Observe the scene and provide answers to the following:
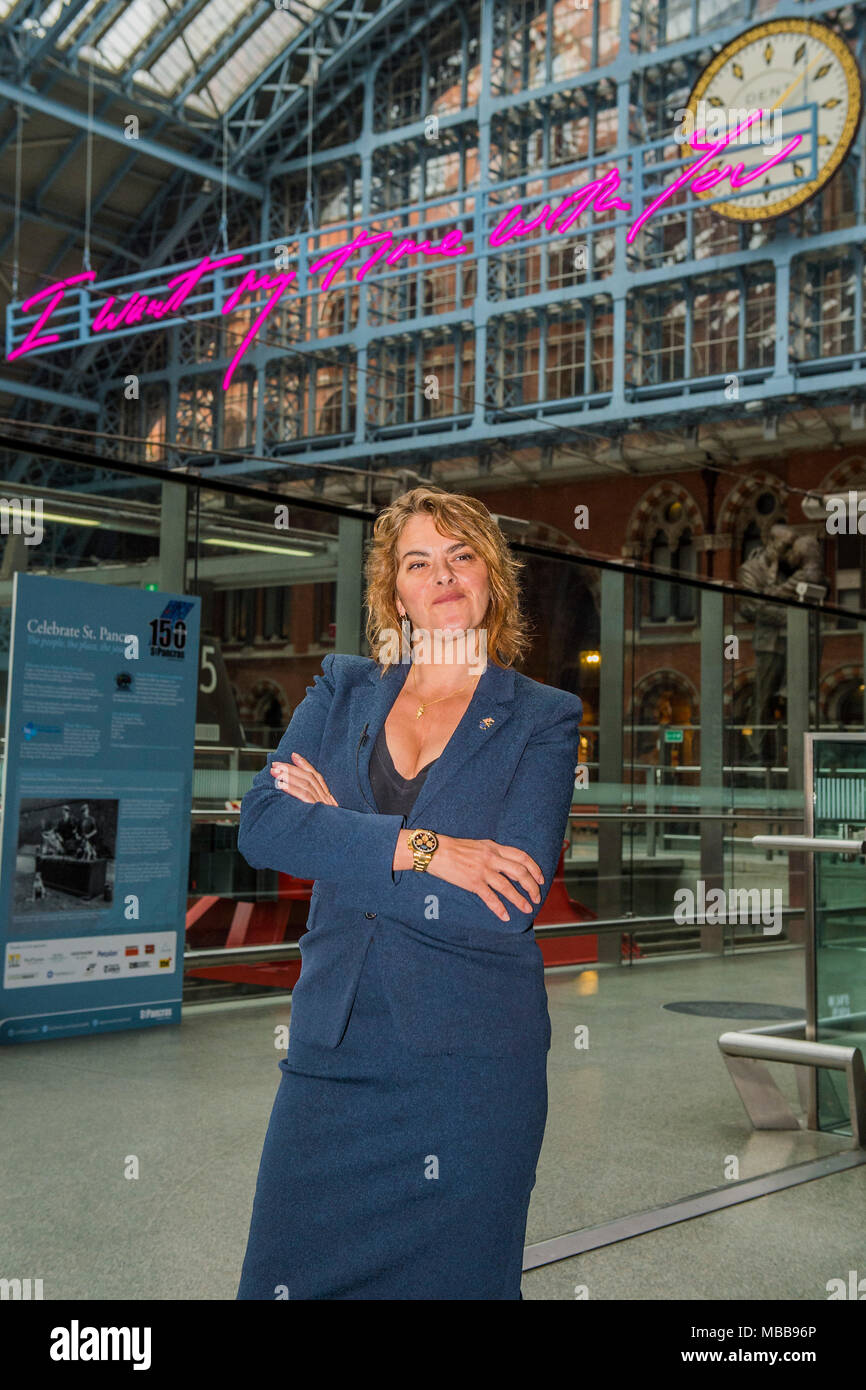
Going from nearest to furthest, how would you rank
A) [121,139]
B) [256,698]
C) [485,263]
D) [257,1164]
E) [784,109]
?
[257,1164]
[256,698]
[784,109]
[485,263]
[121,139]

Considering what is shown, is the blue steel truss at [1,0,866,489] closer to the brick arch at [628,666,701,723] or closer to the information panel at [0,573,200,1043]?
the brick arch at [628,666,701,723]

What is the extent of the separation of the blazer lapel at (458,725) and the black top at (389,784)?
0.01 m

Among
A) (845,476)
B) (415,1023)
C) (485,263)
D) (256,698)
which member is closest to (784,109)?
(845,476)

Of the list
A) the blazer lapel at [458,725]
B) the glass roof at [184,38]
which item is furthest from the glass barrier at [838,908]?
the glass roof at [184,38]

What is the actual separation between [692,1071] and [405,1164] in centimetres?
414

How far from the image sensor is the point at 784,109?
22.0 m

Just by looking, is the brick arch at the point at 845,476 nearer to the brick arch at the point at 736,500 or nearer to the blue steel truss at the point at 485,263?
the brick arch at the point at 736,500

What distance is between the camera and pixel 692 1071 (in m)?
→ 5.68

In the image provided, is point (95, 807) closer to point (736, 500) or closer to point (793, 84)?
point (793, 84)

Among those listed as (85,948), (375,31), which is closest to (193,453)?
(85,948)

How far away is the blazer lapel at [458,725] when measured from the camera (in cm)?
189

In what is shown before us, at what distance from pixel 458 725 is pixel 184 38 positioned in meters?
28.0

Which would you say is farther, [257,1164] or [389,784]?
[257,1164]

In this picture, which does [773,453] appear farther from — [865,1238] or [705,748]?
[865,1238]
